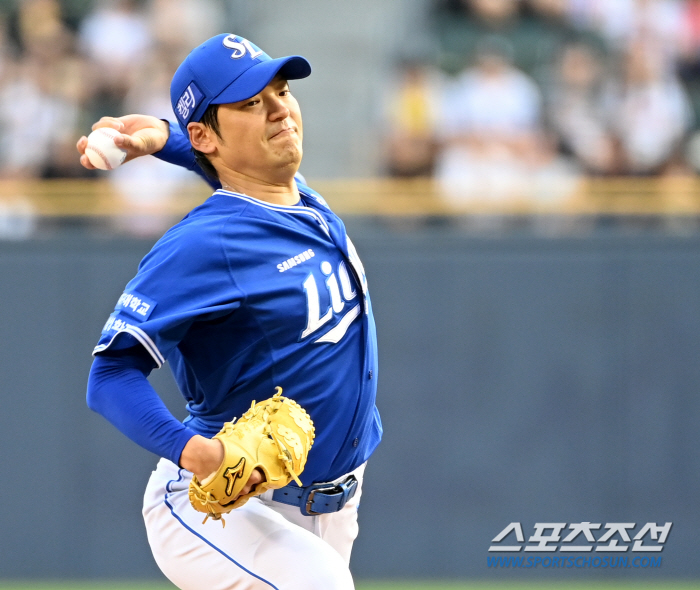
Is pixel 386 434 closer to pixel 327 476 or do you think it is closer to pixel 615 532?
pixel 615 532

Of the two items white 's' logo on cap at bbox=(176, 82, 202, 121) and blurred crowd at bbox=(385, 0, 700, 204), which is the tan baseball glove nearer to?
white 's' logo on cap at bbox=(176, 82, 202, 121)

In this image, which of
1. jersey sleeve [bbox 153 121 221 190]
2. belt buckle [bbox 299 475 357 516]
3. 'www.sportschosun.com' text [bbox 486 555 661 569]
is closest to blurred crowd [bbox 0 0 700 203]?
'www.sportschosun.com' text [bbox 486 555 661 569]

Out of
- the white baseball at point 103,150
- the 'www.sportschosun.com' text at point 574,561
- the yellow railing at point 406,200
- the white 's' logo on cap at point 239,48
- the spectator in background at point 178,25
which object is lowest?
the 'www.sportschosun.com' text at point 574,561

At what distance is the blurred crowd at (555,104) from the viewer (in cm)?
759

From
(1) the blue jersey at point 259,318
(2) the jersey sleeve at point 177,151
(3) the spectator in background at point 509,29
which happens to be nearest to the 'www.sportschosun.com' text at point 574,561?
(1) the blue jersey at point 259,318

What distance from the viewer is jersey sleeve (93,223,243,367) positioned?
298 cm

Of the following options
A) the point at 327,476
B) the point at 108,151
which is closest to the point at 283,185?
the point at 108,151

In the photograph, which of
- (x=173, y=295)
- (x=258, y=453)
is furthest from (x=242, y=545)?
(x=173, y=295)

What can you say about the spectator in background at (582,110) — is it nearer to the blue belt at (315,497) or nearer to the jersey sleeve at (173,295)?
the blue belt at (315,497)

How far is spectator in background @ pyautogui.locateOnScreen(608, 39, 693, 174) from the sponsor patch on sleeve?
5114 mm

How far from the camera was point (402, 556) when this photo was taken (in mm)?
6992

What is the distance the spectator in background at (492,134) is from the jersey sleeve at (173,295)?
420cm

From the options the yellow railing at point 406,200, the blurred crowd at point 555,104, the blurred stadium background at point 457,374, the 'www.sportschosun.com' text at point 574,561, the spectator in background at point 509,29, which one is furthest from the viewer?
the spectator in background at point 509,29

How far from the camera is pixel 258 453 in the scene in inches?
117
